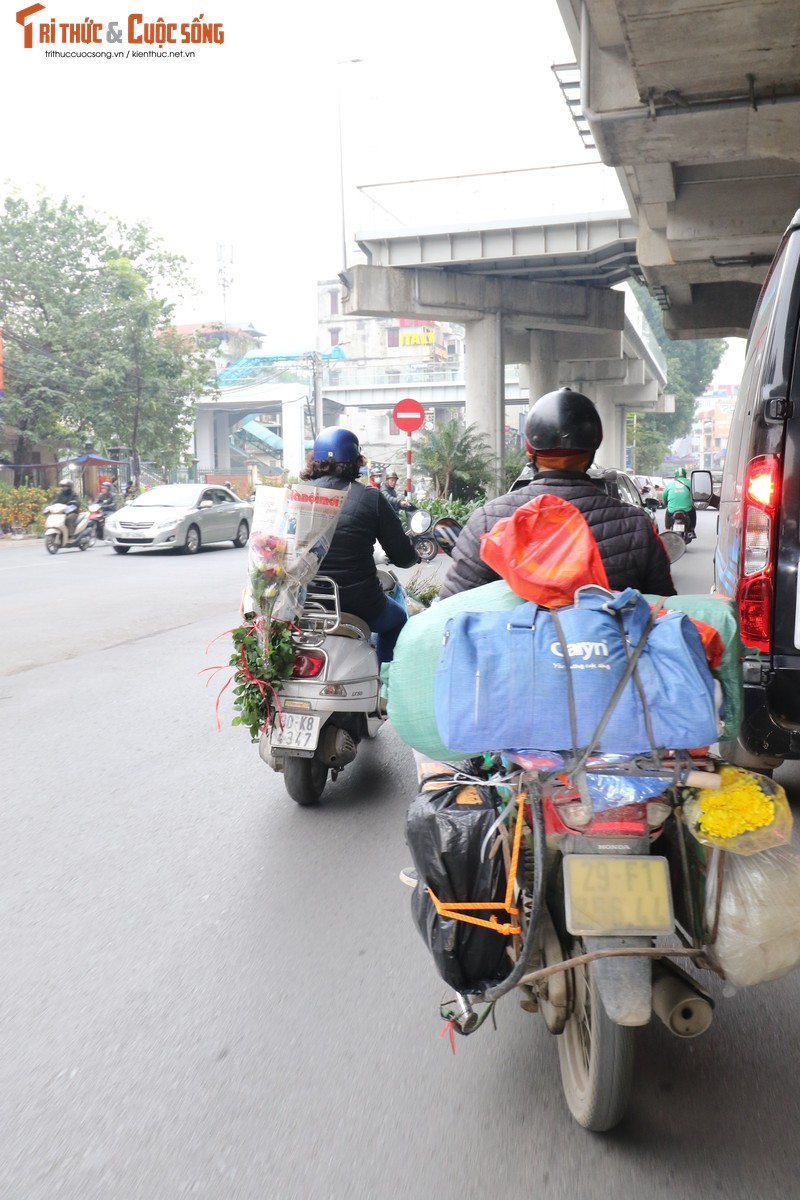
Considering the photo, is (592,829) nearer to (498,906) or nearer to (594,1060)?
(498,906)

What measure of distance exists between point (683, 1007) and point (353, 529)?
134 inches

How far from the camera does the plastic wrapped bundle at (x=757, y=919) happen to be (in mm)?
2387

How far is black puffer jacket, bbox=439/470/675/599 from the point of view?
313 centimetres

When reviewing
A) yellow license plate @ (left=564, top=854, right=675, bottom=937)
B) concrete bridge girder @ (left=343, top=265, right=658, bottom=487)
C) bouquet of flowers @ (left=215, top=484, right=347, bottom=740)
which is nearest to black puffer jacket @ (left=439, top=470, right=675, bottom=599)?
yellow license plate @ (left=564, top=854, right=675, bottom=937)

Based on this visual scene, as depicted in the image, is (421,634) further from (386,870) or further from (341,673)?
(341,673)

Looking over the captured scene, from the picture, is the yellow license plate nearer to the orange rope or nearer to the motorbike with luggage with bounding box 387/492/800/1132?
the motorbike with luggage with bounding box 387/492/800/1132

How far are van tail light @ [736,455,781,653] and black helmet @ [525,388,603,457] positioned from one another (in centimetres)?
132

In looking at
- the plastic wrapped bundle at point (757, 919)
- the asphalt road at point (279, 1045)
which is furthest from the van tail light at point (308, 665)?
the plastic wrapped bundle at point (757, 919)

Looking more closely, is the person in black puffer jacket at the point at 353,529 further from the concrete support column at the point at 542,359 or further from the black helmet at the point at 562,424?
the concrete support column at the point at 542,359

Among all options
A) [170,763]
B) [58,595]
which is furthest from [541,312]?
[170,763]

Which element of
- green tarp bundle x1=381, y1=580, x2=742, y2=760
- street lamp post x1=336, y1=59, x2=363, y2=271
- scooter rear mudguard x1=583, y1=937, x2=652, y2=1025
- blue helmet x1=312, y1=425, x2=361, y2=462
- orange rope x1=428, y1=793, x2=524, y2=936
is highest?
street lamp post x1=336, y1=59, x2=363, y2=271

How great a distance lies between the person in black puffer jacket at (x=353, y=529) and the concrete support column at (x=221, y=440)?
72.7 m

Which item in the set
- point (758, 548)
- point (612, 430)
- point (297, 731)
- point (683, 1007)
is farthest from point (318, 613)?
point (612, 430)

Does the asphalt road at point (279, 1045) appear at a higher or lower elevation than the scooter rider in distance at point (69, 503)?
lower
